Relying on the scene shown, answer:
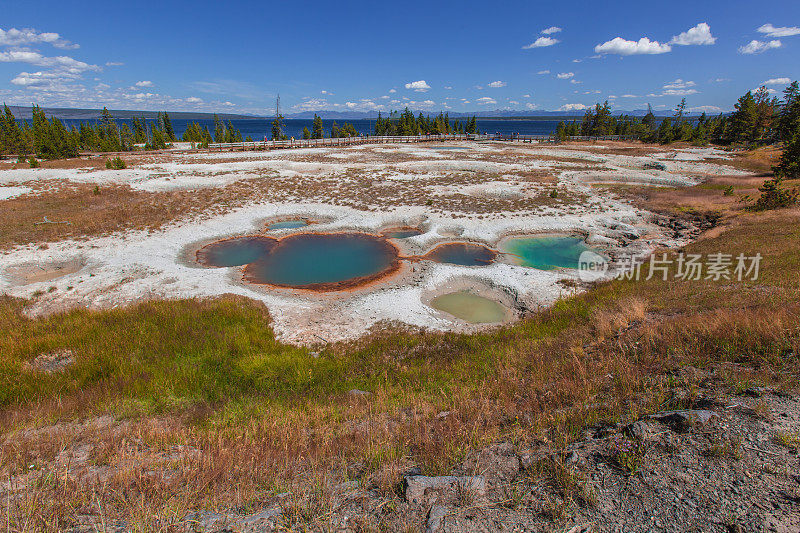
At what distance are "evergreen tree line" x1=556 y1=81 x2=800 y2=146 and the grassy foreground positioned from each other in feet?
233

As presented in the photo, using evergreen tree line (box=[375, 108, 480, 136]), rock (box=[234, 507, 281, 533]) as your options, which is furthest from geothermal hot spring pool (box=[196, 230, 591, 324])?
evergreen tree line (box=[375, 108, 480, 136])

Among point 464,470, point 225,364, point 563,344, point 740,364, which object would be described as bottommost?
point 225,364

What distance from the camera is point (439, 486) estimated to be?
4488mm

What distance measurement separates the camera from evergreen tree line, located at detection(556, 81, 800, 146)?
6714 cm

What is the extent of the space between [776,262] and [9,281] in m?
33.0

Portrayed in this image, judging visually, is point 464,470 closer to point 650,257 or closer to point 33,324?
point 33,324

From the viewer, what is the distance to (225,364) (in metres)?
10.2

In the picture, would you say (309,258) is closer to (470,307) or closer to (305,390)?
(470,307)

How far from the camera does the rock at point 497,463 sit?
15.5 ft

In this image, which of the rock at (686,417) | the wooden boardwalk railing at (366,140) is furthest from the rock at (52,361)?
the wooden boardwalk railing at (366,140)

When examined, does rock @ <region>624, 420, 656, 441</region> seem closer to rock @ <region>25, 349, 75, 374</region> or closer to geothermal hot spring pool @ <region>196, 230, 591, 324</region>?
geothermal hot spring pool @ <region>196, 230, 591, 324</region>

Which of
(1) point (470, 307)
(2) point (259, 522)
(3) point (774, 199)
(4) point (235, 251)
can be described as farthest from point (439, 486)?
(3) point (774, 199)

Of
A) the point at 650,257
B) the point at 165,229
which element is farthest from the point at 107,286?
the point at 650,257

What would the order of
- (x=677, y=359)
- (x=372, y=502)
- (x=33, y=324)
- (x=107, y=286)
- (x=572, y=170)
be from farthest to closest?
(x=572, y=170) → (x=107, y=286) → (x=33, y=324) → (x=677, y=359) → (x=372, y=502)
